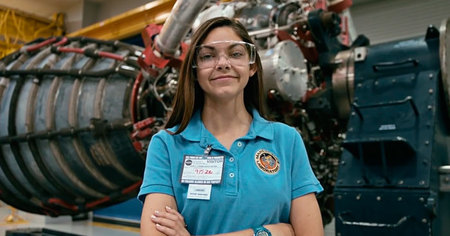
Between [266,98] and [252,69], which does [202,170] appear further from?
[266,98]

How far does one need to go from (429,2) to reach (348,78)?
2.93 metres

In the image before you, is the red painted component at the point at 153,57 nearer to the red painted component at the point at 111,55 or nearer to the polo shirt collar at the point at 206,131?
the red painted component at the point at 111,55

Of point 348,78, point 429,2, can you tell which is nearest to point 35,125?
point 348,78

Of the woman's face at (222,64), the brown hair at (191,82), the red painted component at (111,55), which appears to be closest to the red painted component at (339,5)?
the red painted component at (111,55)

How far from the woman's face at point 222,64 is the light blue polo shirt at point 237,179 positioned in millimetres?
118

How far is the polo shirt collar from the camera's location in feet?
3.70

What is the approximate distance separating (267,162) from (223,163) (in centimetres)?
12

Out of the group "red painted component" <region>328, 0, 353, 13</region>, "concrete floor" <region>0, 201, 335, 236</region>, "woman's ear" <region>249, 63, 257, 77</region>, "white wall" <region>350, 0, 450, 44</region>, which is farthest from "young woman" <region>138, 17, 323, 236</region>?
"white wall" <region>350, 0, 450, 44</region>

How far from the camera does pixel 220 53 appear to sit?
3.71 ft

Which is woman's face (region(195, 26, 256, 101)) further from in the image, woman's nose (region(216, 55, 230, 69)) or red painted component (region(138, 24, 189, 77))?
red painted component (region(138, 24, 189, 77))

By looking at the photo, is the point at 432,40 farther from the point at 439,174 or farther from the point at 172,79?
the point at 172,79

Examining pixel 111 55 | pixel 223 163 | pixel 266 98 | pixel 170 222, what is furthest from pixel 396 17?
pixel 170 222

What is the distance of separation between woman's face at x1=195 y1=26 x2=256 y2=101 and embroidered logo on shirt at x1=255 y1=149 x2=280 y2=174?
177mm

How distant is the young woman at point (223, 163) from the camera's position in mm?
1045
